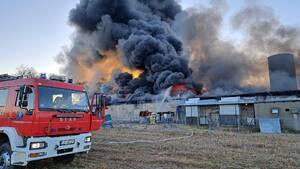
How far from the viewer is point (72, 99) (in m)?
6.60

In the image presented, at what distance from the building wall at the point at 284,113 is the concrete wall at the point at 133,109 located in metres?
13.1

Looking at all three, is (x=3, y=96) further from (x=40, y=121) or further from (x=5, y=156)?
(x=40, y=121)

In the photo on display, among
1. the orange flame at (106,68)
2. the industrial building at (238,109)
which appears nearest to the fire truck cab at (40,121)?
the industrial building at (238,109)

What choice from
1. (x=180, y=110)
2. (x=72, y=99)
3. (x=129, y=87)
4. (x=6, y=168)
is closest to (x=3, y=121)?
(x=6, y=168)

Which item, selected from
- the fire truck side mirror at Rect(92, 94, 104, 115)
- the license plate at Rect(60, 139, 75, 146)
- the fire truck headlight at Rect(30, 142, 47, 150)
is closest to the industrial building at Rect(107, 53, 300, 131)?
the fire truck side mirror at Rect(92, 94, 104, 115)

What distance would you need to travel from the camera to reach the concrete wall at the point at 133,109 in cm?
3279

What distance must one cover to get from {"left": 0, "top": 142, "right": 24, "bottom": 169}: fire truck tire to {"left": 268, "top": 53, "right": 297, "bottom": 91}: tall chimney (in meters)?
41.2

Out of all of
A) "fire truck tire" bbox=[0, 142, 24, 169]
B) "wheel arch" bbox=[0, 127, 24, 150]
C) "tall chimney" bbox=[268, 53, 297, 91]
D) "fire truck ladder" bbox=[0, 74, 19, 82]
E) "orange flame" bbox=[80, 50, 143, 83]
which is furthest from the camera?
"orange flame" bbox=[80, 50, 143, 83]

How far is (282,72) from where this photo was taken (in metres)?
41.4

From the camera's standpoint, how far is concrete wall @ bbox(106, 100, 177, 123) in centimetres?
3279

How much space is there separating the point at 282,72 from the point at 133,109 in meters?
27.4

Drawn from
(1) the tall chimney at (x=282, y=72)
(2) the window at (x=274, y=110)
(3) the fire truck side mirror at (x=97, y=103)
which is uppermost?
(1) the tall chimney at (x=282, y=72)

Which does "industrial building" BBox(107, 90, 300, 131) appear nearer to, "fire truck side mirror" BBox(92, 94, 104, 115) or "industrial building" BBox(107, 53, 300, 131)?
"industrial building" BBox(107, 53, 300, 131)

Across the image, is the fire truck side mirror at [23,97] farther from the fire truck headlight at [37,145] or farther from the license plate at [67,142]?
the license plate at [67,142]
